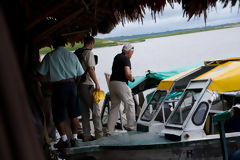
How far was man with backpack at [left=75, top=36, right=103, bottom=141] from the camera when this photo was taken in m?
6.84

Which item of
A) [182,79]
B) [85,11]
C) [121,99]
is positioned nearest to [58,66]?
[85,11]

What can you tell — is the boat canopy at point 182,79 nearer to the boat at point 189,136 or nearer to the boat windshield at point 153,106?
the boat windshield at point 153,106

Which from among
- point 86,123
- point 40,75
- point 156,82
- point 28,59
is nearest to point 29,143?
point 28,59

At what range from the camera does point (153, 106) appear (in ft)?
23.7

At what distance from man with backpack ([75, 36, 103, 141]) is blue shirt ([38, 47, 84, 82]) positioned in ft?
4.73

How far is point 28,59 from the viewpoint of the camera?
12.4ft

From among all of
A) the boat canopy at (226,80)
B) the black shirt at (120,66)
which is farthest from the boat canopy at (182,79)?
the boat canopy at (226,80)

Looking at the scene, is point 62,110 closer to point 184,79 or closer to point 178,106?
point 178,106

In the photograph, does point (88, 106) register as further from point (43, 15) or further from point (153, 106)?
point (43, 15)

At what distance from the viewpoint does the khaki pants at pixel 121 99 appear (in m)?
7.39

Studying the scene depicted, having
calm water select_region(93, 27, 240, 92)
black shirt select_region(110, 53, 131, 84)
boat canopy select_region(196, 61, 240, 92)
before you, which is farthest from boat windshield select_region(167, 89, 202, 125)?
calm water select_region(93, 27, 240, 92)

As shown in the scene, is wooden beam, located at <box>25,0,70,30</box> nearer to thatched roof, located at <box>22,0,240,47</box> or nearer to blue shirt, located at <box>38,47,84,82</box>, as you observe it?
thatched roof, located at <box>22,0,240,47</box>

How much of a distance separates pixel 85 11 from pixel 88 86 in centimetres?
208

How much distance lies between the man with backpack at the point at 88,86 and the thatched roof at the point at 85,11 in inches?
15.2
